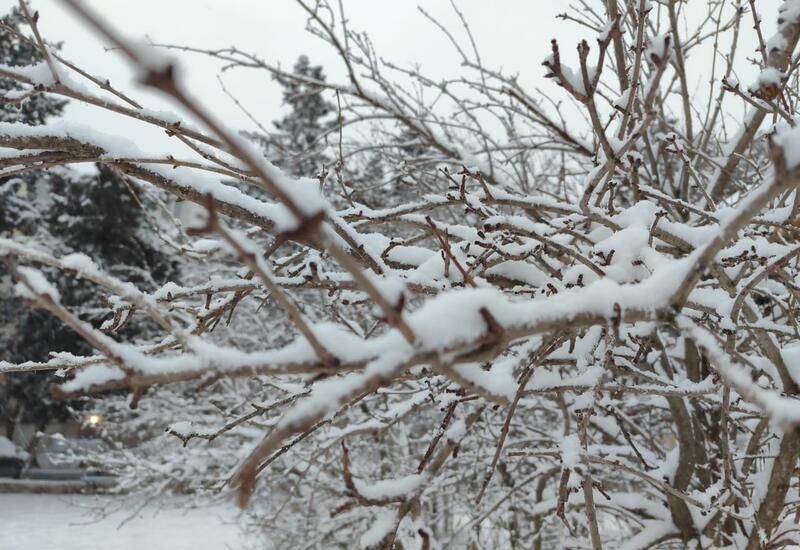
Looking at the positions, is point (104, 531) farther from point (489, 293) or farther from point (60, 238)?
point (489, 293)

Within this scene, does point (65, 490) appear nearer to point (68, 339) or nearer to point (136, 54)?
point (68, 339)

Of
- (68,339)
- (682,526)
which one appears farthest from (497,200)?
(68,339)

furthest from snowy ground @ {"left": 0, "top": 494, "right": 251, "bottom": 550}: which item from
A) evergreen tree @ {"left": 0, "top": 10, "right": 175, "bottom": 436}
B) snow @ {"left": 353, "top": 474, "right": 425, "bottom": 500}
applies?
snow @ {"left": 353, "top": 474, "right": 425, "bottom": 500}

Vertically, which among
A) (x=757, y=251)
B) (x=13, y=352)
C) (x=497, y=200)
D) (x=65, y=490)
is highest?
(x=13, y=352)

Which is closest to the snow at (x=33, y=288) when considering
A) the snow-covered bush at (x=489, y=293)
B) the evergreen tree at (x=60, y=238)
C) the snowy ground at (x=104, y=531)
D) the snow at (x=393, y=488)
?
the snow-covered bush at (x=489, y=293)

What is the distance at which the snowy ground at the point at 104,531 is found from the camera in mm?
11625

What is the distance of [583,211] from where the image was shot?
1622mm

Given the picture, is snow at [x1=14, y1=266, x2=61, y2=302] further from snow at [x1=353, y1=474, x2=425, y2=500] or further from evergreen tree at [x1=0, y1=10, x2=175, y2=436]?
evergreen tree at [x1=0, y1=10, x2=175, y2=436]

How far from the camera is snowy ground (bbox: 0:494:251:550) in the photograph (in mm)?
11625

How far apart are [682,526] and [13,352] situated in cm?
2038

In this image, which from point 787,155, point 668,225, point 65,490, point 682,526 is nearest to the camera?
point 787,155

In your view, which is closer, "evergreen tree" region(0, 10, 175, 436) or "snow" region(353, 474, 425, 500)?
"snow" region(353, 474, 425, 500)

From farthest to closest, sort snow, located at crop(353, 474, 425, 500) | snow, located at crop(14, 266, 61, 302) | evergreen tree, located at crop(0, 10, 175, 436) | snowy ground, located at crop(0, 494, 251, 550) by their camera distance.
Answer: evergreen tree, located at crop(0, 10, 175, 436) < snowy ground, located at crop(0, 494, 251, 550) < snow, located at crop(353, 474, 425, 500) < snow, located at crop(14, 266, 61, 302)

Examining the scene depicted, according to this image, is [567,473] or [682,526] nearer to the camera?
[567,473]
